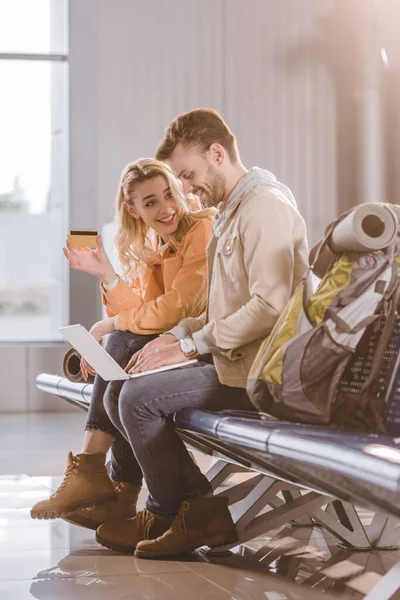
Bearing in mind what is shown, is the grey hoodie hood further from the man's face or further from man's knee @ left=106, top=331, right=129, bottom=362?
man's knee @ left=106, top=331, right=129, bottom=362

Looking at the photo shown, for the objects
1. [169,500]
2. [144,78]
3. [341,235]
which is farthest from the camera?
[144,78]

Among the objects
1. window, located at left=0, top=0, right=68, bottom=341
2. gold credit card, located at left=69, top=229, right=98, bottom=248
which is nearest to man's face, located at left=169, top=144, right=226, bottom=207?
gold credit card, located at left=69, top=229, right=98, bottom=248

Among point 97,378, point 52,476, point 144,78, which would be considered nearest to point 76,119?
point 144,78

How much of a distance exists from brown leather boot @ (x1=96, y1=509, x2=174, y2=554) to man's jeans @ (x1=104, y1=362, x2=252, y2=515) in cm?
5

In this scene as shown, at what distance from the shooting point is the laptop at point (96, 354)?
2758 mm

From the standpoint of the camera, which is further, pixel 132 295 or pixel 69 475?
pixel 132 295

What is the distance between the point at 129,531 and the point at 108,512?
0.75 feet

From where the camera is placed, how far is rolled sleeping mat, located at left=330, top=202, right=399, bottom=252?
86.0 inches

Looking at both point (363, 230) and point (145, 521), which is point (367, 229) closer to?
point (363, 230)

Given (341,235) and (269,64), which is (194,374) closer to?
(341,235)

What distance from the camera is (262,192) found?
2.81 meters

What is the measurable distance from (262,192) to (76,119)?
565cm

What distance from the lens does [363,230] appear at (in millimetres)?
→ 2232

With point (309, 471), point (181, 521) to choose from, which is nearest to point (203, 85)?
point (181, 521)
